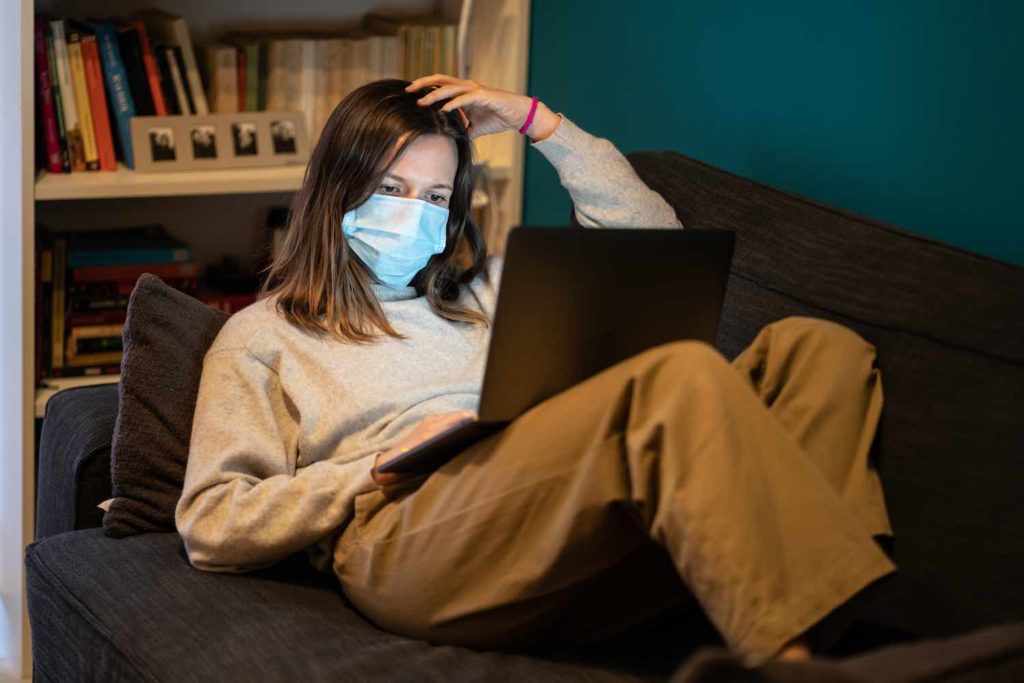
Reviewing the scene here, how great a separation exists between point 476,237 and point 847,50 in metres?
0.64

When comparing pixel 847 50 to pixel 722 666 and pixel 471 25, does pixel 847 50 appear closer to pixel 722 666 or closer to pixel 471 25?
pixel 471 25

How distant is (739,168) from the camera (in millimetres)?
2191

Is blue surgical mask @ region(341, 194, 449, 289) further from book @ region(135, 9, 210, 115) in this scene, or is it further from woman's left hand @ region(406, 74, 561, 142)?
book @ region(135, 9, 210, 115)

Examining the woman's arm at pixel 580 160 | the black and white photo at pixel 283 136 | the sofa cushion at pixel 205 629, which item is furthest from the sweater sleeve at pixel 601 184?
the black and white photo at pixel 283 136

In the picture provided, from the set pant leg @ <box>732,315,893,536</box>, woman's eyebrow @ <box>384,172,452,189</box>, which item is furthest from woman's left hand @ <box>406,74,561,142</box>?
pant leg @ <box>732,315,893,536</box>

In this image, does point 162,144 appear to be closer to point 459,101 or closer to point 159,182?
point 159,182

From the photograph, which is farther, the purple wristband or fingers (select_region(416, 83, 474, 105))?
the purple wristband

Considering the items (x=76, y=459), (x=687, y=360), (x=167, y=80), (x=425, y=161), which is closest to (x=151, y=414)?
(x=76, y=459)

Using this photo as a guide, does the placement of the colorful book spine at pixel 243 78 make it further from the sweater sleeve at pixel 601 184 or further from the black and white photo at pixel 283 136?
the sweater sleeve at pixel 601 184

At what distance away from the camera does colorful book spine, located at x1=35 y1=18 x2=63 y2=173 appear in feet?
7.20

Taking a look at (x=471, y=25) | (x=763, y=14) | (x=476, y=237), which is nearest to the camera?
(x=476, y=237)

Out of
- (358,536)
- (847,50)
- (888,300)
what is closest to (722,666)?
(358,536)

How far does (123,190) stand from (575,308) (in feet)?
4.00

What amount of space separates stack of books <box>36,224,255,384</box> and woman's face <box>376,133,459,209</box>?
2.99 feet
